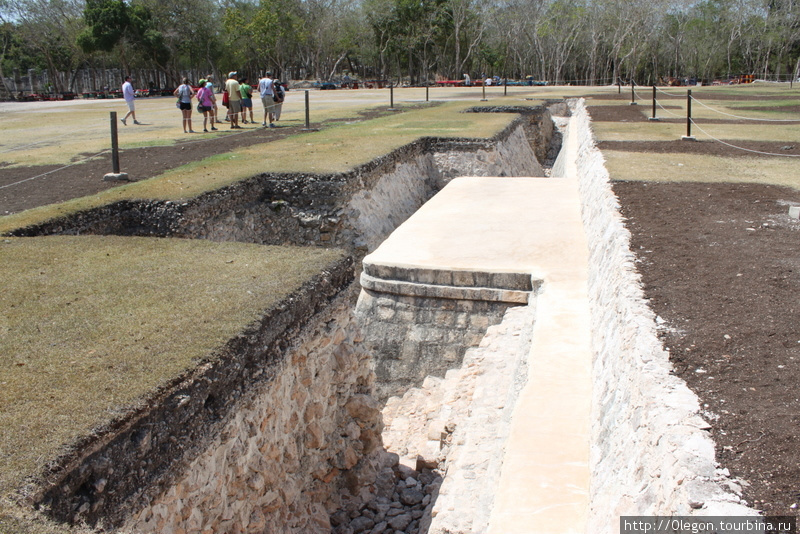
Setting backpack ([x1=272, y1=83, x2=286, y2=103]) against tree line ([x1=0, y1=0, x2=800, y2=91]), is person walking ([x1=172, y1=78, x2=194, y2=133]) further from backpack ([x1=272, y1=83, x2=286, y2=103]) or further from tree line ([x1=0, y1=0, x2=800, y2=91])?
tree line ([x1=0, y1=0, x2=800, y2=91])

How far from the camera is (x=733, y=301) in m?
5.12

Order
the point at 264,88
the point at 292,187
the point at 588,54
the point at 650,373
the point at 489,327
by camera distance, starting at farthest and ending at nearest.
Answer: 1. the point at 588,54
2. the point at 264,88
3. the point at 292,187
4. the point at 489,327
5. the point at 650,373

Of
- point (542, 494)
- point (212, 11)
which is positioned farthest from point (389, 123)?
point (212, 11)

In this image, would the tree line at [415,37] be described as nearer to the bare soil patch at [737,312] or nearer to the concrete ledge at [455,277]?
the concrete ledge at [455,277]

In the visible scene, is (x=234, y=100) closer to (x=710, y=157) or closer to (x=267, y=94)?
(x=267, y=94)

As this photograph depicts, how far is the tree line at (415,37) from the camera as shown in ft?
165

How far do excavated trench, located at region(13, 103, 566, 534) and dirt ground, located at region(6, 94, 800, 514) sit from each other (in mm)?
1782

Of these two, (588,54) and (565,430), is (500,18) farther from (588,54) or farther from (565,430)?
(565,430)

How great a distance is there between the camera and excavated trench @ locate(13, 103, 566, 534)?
3479mm

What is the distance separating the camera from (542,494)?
4398mm

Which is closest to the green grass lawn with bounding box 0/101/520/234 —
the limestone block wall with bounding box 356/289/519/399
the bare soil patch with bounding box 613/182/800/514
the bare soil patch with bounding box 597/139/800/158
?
the limestone block wall with bounding box 356/289/519/399

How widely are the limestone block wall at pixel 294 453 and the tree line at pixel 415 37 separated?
45865mm

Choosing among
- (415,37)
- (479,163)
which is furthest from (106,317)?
(415,37)

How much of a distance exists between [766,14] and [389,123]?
54713 millimetres
